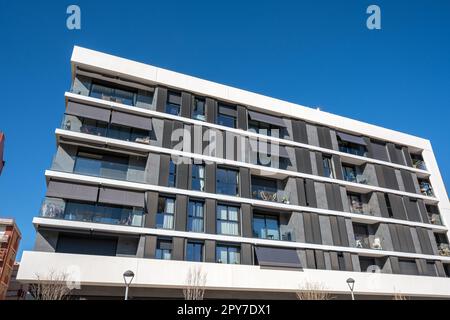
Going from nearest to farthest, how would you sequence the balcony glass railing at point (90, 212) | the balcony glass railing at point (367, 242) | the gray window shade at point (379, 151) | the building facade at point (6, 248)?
the balcony glass railing at point (90, 212) → the balcony glass railing at point (367, 242) → the gray window shade at point (379, 151) → the building facade at point (6, 248)

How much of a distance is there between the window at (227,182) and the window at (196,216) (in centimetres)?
151

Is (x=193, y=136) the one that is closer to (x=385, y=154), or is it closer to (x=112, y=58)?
(x=112, y=58)

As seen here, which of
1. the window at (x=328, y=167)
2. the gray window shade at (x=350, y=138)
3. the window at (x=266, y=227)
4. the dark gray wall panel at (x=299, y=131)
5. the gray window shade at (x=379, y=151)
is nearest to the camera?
the window at (x=266, y=227)

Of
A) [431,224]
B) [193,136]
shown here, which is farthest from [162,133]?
[431,224]

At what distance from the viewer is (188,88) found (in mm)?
22141

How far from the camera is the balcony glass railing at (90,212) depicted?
16.2 meters

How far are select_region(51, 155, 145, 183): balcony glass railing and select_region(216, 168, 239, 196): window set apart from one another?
4.51 metres

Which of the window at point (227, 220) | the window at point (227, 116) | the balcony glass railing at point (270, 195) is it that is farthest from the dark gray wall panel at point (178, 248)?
the window at point (227, 116)

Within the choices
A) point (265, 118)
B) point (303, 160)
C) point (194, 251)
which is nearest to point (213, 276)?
point (194, 251)

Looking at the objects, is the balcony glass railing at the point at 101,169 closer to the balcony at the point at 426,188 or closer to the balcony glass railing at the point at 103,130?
the balcony glass railing at the point at 103,130

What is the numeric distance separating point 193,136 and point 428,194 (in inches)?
808

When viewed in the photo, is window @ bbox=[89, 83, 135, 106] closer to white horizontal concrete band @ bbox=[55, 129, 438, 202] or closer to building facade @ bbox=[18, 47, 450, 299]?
building facade @ bbox=[18, 47, 450, 299]

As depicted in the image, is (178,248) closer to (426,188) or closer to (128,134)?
(128,134)

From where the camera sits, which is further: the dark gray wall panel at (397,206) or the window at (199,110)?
the dark gray wall panel at (397,206)
